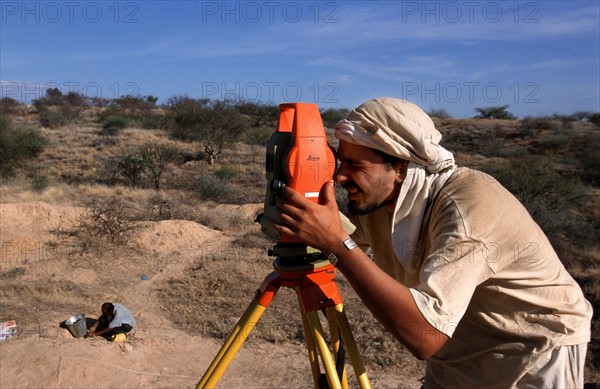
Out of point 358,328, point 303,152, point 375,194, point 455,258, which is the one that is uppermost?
point 303,152

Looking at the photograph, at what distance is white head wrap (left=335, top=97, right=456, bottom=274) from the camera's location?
1326 millimetres

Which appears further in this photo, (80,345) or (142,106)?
(142,106)

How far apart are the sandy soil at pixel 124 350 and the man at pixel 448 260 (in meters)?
2.44

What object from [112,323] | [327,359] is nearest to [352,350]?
[327,359]

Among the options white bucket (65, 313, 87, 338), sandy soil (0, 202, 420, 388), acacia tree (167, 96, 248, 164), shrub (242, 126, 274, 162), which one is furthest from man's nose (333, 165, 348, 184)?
shrub (242, 126, 274, 162)

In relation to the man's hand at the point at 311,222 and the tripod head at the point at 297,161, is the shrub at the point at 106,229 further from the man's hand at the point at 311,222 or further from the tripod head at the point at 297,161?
the man's hand at the point at 311,222

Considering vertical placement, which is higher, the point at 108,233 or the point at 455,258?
the point at 455,258

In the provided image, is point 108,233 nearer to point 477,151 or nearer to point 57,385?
point 57,385

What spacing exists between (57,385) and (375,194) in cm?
279

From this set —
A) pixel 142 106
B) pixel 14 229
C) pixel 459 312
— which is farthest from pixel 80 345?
pixel 142 106

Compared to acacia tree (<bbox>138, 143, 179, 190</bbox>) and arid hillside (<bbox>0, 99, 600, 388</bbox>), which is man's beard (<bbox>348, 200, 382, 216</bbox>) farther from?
acacia tree (<bbox>138, 143, 179, 190</bbox>)

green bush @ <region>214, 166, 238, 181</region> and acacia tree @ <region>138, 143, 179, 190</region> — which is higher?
acacia tree @ <region>138, 143, 179, 190</region>

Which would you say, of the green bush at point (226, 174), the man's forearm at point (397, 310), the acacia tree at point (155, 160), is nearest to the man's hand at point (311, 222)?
the man's forearm at point (397, 310)

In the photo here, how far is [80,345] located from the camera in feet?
12.3
